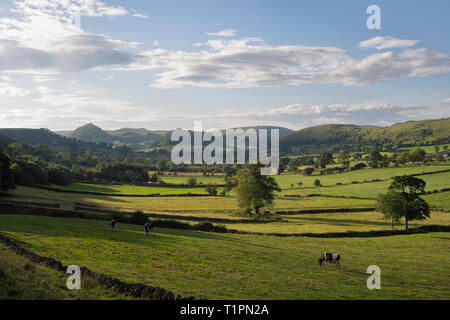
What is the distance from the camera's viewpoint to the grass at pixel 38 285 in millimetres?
14844

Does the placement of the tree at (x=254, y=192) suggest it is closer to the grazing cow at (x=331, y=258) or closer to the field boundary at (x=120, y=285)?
the grazing cow at (x=331, y=258)

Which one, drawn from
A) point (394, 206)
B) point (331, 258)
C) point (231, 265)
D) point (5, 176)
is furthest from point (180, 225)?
point (5, 176)

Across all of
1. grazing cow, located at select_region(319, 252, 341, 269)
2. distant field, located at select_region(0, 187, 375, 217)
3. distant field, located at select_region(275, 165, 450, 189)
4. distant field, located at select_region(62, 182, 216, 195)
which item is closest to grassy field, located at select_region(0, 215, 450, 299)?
grazing cow, located at select_region(319, 252, 341, 269)

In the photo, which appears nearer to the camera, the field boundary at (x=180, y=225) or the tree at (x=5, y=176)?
the field boundary at (x=180, y=225)

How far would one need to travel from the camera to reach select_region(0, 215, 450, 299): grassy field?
21234 mm

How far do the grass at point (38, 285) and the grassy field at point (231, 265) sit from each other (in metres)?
3.08

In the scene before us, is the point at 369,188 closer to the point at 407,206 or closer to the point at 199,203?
the point at 407,206

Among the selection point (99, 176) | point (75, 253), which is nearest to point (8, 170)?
point (75, 253)

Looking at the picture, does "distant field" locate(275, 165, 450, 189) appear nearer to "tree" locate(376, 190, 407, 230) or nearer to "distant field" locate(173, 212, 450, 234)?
"distant field" locate(173, 212, 450, 234)

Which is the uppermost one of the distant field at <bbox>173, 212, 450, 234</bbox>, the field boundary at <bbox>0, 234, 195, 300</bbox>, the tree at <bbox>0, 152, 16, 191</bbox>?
the tree at <bbox>0, 152, 16, 191</bbox>

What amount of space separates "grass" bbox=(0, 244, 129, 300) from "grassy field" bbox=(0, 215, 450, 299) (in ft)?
10.1

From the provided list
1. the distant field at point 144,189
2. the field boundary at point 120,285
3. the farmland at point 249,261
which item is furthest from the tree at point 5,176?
the field boundary at point 120,285

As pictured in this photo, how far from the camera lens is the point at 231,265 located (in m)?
27.6
